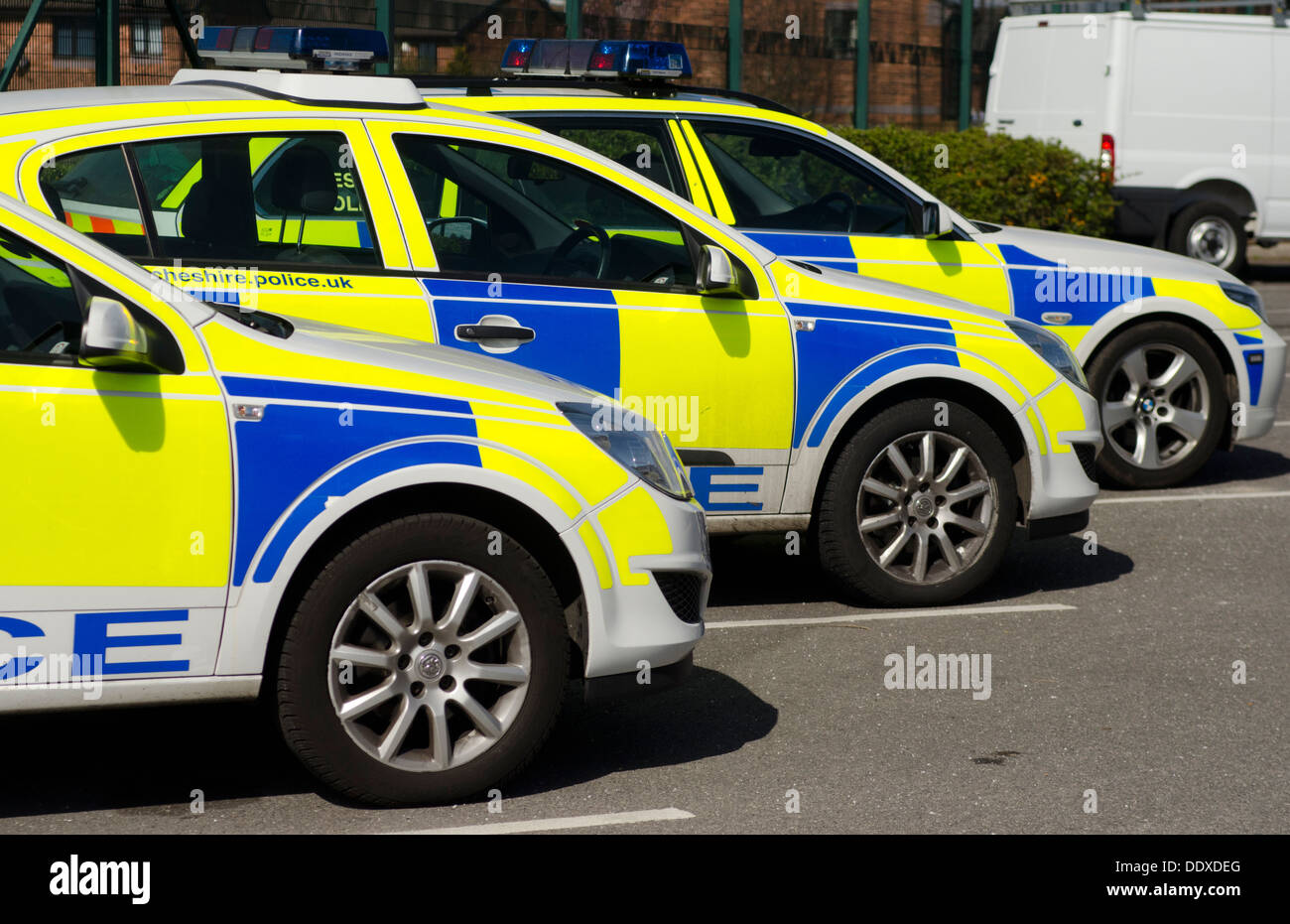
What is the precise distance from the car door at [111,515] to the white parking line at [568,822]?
720mm

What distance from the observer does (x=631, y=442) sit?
4.32 metres

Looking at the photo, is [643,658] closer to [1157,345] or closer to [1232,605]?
[1232,605]

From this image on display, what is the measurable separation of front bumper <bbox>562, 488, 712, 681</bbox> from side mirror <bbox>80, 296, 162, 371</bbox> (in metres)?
1.09

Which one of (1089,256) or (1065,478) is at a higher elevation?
(1089,256)

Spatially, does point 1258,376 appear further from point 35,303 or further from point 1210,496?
point 35,303

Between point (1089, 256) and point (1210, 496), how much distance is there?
4.52 feet

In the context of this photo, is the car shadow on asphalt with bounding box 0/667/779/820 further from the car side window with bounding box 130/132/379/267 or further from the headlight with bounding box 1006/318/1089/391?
the headlight with bounding box 1006/318/1089/391

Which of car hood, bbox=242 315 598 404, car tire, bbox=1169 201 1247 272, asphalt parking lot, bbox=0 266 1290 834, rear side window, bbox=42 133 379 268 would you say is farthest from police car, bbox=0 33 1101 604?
car tire, bbox=1169 201 1247 272

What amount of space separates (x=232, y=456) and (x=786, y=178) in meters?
4.13

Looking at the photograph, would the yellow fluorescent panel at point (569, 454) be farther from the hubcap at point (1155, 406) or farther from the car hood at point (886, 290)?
the hubcap at point (1155, 406)

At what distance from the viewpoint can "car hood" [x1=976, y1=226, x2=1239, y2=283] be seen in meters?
7.72

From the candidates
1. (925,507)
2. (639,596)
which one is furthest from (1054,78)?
(639,596)

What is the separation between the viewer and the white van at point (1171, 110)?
625 inches

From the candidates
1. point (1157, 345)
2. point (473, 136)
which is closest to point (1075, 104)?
point (1157, 345)
